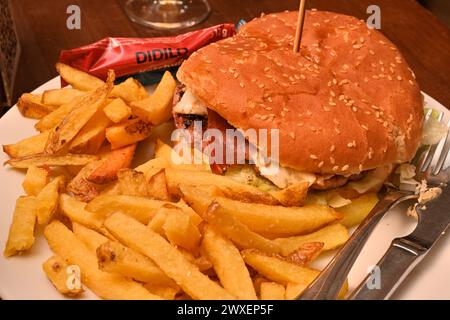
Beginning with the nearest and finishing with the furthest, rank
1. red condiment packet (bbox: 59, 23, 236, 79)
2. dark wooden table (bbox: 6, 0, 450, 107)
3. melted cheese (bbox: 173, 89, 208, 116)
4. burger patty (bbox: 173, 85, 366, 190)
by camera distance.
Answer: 1. burger patty (bbox: 173, 85, 366, 190)
2. melted cheese (bbox: 173, 89, 208, 116)
3. red condiment packet (bbox: 59, 23, 236, 79)
4. dark wooden table (bbox: 6, 0, 450, 107)

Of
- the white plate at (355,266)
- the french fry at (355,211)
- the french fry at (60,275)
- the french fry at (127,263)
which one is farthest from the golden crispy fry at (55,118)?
the french fry at (355,211)

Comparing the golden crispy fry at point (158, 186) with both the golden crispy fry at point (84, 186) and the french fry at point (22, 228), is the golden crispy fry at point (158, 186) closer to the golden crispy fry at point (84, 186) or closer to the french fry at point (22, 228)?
the golden crispy fry at point (84, 186)

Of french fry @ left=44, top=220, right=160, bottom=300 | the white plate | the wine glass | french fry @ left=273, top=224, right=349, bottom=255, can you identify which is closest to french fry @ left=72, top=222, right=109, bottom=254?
french fry @ left=44, top=220, right=160, bottom=300

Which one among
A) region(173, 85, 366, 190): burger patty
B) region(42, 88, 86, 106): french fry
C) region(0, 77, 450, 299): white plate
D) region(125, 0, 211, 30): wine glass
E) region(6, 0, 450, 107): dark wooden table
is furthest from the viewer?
region(125, 0, 211, 30): wine glass

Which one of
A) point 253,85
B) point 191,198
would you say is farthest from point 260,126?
point 191,198

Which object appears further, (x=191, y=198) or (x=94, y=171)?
(x=94, y=171)

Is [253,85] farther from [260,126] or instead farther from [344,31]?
[344,31]

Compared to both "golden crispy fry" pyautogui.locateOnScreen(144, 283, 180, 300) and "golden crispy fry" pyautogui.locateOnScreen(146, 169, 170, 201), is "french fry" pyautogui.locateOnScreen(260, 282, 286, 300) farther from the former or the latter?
"golden crispy fry" pyautogui.locateOnScreen(146, 169, 170, 201)
